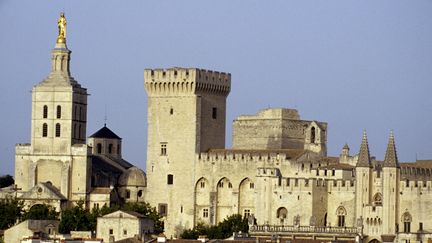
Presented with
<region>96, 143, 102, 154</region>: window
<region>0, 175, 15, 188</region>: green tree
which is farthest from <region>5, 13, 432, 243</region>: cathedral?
<region>0, 175, 15, 188</region>: green tree

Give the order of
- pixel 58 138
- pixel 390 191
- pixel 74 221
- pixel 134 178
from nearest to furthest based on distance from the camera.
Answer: pixel 390 191 → pixel 74 221 → pixel 58 138 → pixel 134 178

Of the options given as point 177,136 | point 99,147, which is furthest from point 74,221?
point 99,147

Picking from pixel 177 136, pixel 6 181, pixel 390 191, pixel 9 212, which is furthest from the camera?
pixel 6 181

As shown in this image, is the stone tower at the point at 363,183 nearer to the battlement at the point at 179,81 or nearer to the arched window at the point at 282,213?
the arched window at the point at 282,213

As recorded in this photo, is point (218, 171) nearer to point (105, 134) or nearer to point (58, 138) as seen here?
point (58, 138)

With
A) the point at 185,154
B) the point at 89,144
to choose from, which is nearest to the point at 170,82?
the point at 185,154

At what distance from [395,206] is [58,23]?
33.1 metres

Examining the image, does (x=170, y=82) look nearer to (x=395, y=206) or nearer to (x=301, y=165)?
(x=301, y=165)

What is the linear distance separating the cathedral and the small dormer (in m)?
3.53

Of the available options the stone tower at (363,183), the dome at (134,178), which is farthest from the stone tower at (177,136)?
the stone tower at (363,183)

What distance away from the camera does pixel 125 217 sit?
128 metres

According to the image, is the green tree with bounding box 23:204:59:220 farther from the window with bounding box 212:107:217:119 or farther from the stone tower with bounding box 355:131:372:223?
the stone tower with bounding box 355:131:372:223

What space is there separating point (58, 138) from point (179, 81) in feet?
30.7

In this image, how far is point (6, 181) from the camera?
169 metres
